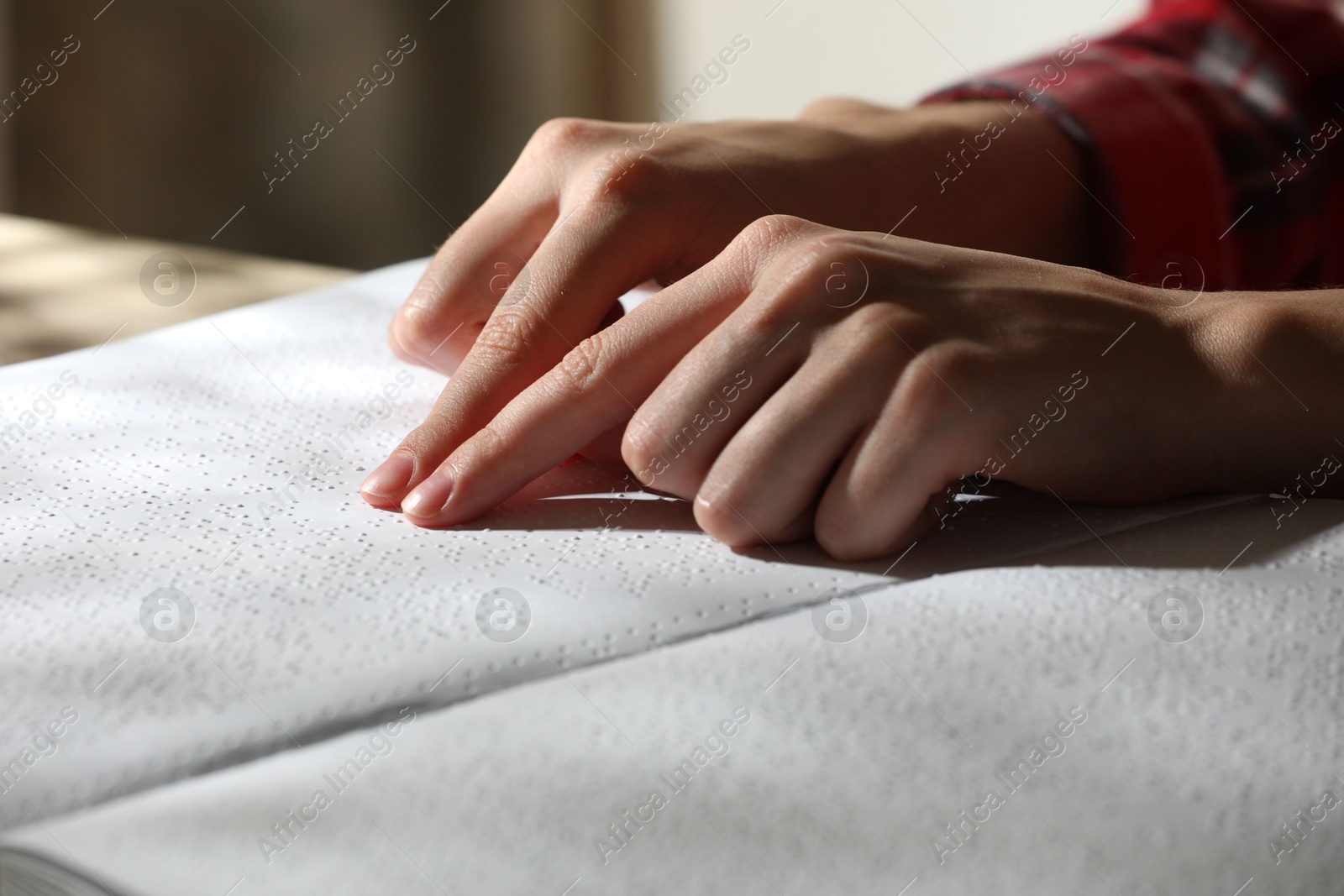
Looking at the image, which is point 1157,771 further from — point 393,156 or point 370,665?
point 393,156

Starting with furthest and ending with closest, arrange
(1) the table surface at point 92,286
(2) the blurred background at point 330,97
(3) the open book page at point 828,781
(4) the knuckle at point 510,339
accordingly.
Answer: (2) the blurred background at point 330,97 → (1) the table surface at point 92,286 → (4) the knuckle at point 510,339 → (3) the open book page at point 828,781

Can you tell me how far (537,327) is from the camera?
0.48m

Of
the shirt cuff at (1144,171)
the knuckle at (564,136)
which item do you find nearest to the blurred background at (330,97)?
the shirt cuff at (1144,171)

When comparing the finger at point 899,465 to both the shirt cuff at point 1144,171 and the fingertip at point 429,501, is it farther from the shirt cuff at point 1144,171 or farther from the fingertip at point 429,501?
the shirt cuff at point 1144,171

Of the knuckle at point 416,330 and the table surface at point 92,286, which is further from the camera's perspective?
the table surface at point 92,286

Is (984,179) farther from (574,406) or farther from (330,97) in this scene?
(330,97)

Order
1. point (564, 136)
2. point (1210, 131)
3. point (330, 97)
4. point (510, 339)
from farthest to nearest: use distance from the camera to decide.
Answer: point (330, 97) → point (1210, 131) → point (564, 136) → point (510, 339)

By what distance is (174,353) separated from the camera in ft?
2.04

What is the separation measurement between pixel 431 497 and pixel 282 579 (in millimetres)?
71

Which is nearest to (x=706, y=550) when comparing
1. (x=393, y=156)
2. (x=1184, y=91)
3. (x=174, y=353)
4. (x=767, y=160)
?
(x=767, y=160)

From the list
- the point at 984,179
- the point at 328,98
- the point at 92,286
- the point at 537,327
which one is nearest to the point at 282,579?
the point at 537,327

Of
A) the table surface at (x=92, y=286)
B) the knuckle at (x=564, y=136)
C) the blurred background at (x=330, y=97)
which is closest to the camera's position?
the knuckle at (x=564, y=136)

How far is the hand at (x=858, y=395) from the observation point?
378 millimetres

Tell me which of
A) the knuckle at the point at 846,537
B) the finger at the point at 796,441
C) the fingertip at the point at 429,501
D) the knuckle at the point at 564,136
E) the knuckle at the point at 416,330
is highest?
the knuckle at the point at 564,136
